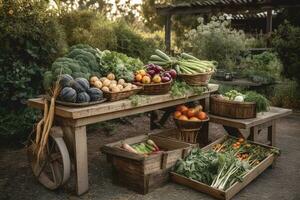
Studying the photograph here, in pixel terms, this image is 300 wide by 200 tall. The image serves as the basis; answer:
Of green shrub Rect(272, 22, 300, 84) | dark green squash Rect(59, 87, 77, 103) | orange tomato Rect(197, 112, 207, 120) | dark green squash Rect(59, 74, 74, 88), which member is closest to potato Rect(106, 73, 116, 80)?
dark green squash Rect(59, 74, 74, 88)

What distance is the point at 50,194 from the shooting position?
14.4 feet

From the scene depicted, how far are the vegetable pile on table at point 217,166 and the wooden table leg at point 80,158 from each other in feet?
3.74

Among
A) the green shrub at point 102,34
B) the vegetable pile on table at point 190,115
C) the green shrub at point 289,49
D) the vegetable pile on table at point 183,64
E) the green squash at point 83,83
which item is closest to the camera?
the green squash at point 83,83

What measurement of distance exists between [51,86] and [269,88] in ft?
22.7

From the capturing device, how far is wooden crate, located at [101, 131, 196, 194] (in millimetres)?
4270

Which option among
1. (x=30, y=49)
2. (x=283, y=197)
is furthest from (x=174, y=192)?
(x=30, y=49)

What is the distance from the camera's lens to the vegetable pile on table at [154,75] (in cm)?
493

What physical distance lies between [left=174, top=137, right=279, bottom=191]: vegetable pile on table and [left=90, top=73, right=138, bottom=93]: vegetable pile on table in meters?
1.14

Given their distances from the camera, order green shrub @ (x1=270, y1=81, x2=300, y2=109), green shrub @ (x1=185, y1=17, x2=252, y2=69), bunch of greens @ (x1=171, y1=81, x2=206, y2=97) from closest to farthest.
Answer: bunch of greens @ (x1=171, y1=81, x2=206, y2=97) → green shrub @ (x1=270, y1=81, x2=300, y2=109) → green shrub @ (x1=185, y1=17, x2=252, y2=69)

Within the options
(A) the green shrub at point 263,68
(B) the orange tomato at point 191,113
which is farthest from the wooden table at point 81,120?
(A) the green shrub at point 263,68

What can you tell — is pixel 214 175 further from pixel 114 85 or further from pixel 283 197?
pixel 114 85

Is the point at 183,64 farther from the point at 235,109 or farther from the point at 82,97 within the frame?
the point at 82,97

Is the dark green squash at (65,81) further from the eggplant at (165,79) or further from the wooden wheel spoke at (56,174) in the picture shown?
the eggplant at (165,79)

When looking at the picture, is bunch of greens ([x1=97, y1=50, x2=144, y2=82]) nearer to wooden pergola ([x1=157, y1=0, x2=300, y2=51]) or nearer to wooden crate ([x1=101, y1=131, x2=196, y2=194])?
wooden crate ([x1=101, y1=131, x2=196, y2=194])
